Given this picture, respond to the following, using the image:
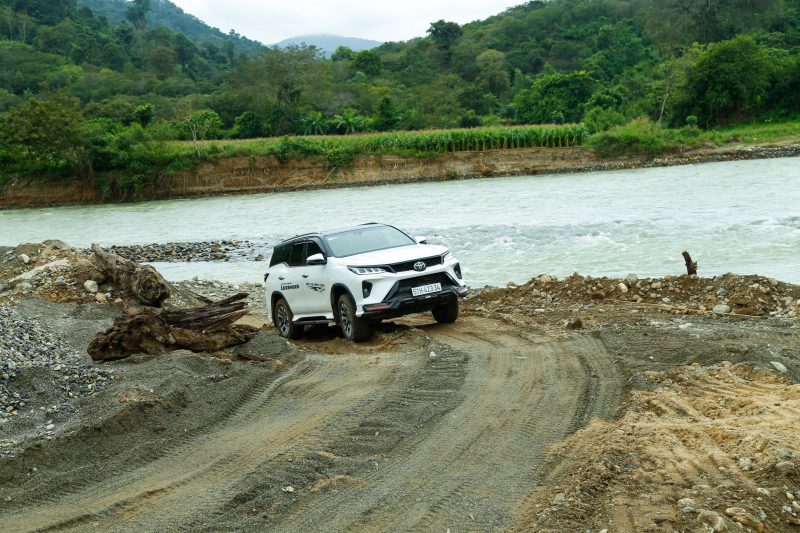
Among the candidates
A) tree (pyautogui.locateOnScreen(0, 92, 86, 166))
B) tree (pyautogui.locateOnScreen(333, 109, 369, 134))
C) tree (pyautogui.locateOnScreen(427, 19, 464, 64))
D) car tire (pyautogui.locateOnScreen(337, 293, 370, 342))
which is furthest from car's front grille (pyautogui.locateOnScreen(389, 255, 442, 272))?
tree (pyautogui.locateOnScreen(427, 19, 464, 64))

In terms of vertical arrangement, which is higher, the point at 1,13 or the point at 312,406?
the point at 1,13

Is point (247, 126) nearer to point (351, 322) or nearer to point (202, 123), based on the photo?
point (202, 123)

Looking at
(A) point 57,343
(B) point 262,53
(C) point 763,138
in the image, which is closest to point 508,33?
(B) point 262,53

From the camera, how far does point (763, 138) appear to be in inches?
2527

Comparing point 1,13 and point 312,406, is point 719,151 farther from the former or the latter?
point 1,13

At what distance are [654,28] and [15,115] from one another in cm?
7646

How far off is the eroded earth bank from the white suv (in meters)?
0.48

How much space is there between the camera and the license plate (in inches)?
511

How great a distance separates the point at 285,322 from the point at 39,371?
5473mm

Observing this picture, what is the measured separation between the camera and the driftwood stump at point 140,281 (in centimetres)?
1755

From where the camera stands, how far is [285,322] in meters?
15.4

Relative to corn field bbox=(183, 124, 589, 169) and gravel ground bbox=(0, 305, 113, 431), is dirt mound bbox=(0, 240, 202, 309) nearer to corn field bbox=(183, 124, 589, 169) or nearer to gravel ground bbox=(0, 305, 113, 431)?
gravel ground bbox=(0, 305, 113, 431)

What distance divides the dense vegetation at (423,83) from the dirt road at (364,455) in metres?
58.0

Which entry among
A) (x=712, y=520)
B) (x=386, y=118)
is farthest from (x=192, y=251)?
(x=386, y=118)
